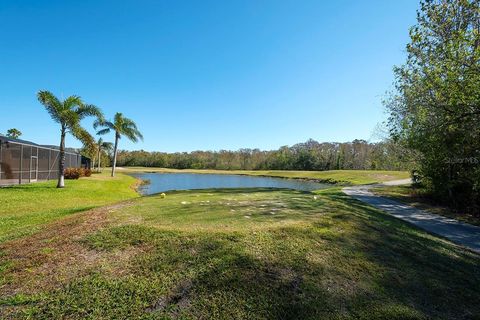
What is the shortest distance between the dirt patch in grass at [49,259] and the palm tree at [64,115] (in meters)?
13.4

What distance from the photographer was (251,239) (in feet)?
14.0

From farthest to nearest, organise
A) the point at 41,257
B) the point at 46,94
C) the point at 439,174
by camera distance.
Result: the point at 46,94, the point at 439,174, the point at 41,257

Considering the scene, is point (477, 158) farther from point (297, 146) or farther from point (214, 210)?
point (297, 146)

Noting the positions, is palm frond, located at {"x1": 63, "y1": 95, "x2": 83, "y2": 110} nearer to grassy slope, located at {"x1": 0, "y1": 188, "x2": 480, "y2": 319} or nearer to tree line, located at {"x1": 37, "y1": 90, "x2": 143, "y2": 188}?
tree line, located at {"x1": 37, "y1": 90, "x2": 143, "y2": 188}

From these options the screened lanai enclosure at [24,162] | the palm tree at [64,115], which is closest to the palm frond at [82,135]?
the palm tree at [64,115]

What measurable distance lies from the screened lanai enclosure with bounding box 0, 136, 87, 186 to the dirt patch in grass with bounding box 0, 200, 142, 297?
15264mm

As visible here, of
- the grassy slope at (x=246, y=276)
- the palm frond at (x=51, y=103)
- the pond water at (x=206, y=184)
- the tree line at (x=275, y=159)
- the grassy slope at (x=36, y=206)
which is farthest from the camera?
the tree line at (x=275, y=159)

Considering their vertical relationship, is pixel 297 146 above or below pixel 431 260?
above

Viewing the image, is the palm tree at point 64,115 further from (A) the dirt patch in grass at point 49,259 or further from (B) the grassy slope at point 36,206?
(A) the dirt patch in grass at point 49,259

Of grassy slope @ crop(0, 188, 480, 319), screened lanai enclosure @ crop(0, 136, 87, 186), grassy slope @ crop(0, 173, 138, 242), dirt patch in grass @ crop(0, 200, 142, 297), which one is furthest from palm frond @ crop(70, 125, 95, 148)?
grassy slope @ crop(0, 188, 480, 319)

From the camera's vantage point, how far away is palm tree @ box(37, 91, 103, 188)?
16.1m

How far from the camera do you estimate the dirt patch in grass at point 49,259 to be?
3150 mm

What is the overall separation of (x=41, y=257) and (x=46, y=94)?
16035 millimetres

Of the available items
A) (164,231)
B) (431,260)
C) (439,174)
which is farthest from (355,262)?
(439,174)
